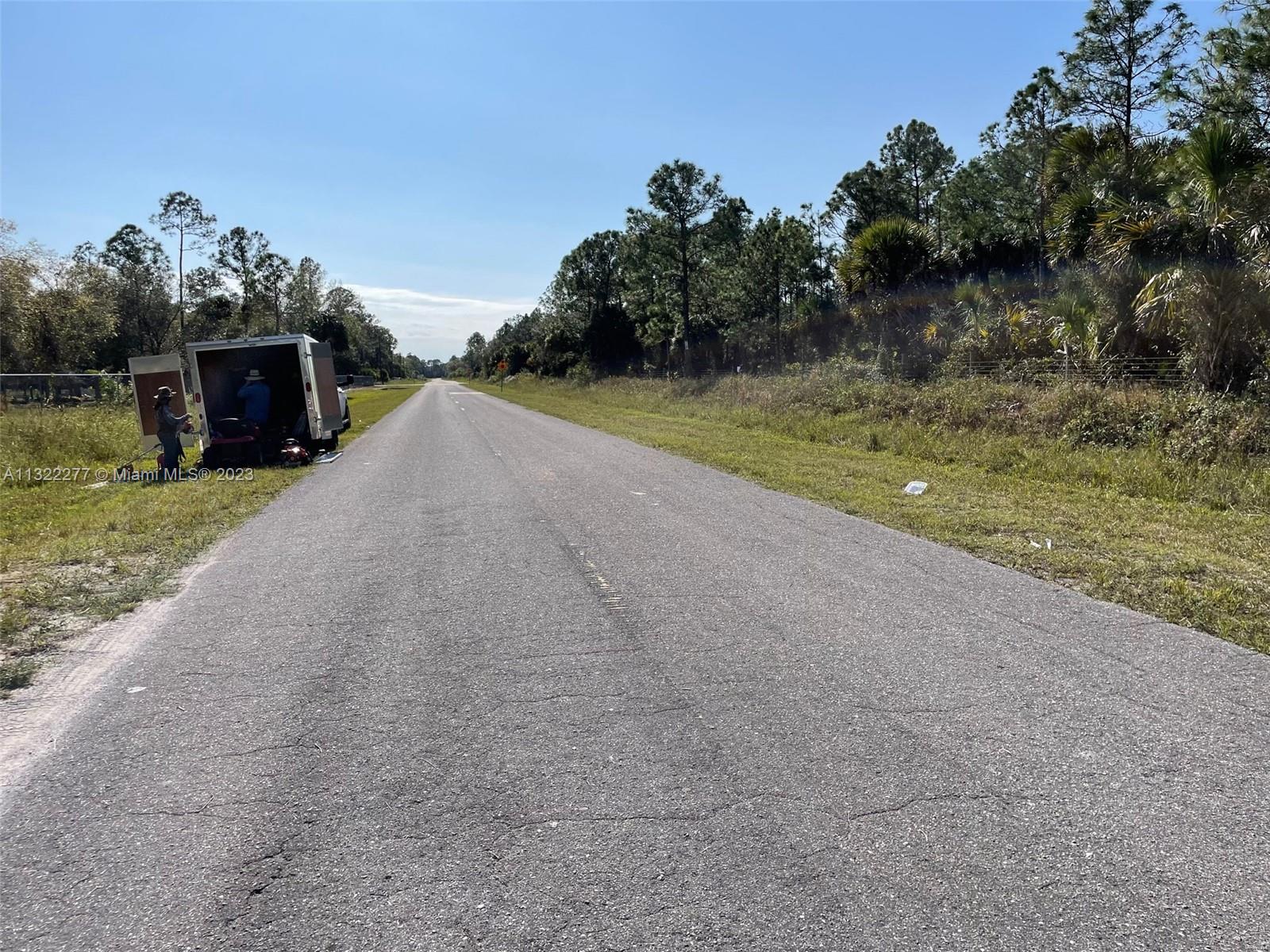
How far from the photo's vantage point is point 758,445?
18125mm

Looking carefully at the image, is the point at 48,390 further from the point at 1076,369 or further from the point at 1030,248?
the point at 1030,248

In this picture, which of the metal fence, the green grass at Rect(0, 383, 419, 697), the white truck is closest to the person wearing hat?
the green grass at Rect(0, 383, 419, 697)

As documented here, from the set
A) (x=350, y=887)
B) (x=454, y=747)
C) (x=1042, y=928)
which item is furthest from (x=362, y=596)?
(x=1042, y=928)

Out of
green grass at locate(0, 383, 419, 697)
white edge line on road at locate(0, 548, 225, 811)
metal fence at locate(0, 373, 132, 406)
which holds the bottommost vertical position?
white edge line on road at locate(0, 548, 225, 811)

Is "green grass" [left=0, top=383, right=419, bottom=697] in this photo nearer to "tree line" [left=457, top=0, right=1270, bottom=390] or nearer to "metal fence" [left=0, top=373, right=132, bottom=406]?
"metal fence" [left=0, top=373, right=132, bottom=406]

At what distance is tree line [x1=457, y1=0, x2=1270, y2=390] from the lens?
1277 cm

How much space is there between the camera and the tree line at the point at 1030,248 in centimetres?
1277

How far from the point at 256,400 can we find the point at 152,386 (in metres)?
1.92

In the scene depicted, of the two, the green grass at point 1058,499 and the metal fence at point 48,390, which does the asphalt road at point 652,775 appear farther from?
the metal fence at point 48,390

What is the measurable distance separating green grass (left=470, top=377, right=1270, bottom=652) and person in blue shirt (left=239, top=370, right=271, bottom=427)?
8.74 m

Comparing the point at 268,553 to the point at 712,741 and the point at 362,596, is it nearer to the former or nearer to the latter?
the point at 362,596

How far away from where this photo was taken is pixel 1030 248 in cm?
3350

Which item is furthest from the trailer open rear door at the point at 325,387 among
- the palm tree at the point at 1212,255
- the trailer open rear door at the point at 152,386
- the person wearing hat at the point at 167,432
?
the palm tree at the point at 1212,255

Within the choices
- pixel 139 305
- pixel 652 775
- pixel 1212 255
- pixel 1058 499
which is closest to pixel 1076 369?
pixel 1212 255
